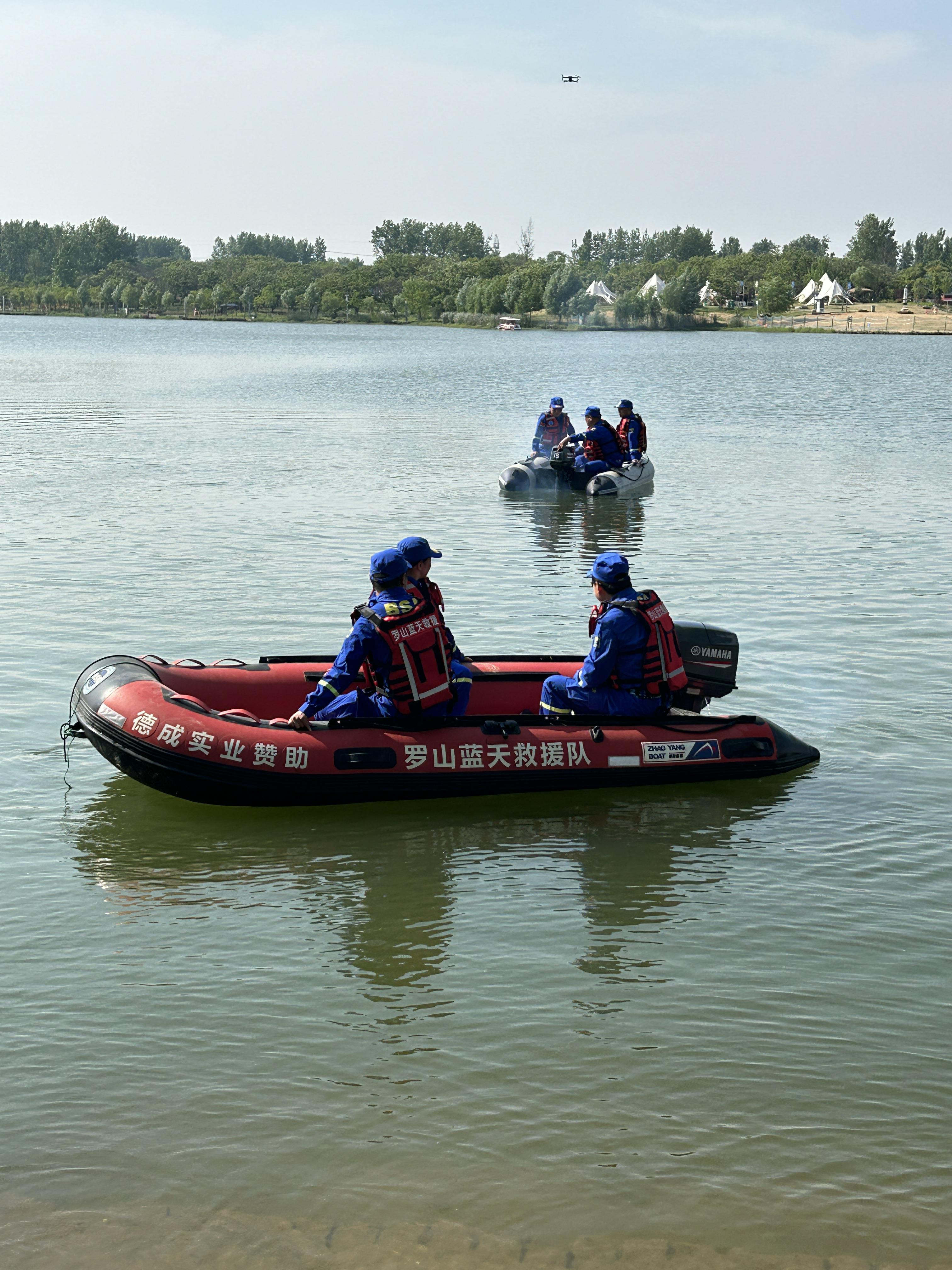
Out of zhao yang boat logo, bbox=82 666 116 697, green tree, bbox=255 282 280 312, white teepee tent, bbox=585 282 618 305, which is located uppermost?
green tree, bbox=255 282 280 312

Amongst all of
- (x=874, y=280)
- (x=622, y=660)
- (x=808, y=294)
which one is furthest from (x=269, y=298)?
(x=622, y=660)

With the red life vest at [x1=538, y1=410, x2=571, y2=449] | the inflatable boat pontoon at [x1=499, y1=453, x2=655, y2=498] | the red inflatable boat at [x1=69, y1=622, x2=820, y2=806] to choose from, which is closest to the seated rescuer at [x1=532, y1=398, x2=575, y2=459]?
the red life vest at [x1=538, y1=410, x2=571, y2=449]

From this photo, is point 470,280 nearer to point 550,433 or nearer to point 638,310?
point 638,310

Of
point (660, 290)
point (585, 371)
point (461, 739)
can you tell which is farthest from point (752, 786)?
point (660, 290)

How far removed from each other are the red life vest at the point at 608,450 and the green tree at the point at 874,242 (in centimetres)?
15901

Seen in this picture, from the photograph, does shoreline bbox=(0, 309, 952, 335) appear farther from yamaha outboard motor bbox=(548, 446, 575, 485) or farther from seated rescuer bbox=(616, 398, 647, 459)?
yamaha outboard motor bbox=(548, 446, 575, 485)

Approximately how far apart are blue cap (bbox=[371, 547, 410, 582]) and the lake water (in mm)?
1428

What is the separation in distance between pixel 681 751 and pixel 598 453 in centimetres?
1316

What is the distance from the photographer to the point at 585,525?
1814 centimetres

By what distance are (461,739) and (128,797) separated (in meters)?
2.11

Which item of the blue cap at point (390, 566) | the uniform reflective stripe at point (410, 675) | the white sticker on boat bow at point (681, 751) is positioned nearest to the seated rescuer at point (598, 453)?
the white sticker on boat bow at point (681, 751)

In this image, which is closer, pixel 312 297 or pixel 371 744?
pixel 371 744

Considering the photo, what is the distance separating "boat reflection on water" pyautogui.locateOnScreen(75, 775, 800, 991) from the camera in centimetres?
621

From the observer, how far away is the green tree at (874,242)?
168 m
